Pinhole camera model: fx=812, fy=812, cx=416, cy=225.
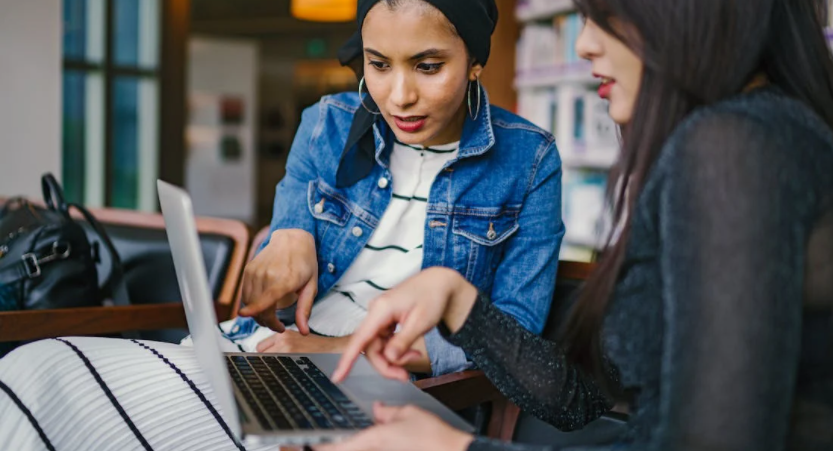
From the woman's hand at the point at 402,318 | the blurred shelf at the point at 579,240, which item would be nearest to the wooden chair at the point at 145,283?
the woman's hand at the point at 402,318

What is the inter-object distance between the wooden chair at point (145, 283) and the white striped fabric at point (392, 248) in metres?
0.44

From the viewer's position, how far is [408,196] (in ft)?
4.87

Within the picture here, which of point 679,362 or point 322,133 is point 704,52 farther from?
point 322,133

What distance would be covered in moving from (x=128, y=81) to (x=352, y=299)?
4.10 metres

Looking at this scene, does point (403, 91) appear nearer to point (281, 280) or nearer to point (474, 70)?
point (474, 70)

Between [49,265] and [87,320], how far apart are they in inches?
7.7

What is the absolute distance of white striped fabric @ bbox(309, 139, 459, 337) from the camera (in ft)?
4.81

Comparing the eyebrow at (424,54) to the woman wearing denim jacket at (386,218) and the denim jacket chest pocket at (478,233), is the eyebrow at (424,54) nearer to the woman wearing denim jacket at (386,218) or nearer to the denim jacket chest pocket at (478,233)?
the woman wearing denim jacket at (386,218)

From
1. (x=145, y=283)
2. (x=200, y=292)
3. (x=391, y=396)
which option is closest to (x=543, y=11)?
(x=145, y=283)

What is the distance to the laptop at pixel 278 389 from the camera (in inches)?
30.6

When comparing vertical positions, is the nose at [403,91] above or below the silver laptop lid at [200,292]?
above

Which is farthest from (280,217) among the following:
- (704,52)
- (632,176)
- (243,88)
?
(243,88)

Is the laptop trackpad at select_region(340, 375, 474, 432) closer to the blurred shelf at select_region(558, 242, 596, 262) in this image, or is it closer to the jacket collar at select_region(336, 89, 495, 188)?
the jacket collar at select_region(336, 89, 495, 188)

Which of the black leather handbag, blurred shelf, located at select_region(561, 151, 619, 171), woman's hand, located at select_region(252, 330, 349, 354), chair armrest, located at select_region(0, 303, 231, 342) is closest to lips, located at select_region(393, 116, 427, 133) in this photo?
woman's hand, located at select_region(252, 330, 349, 354)
